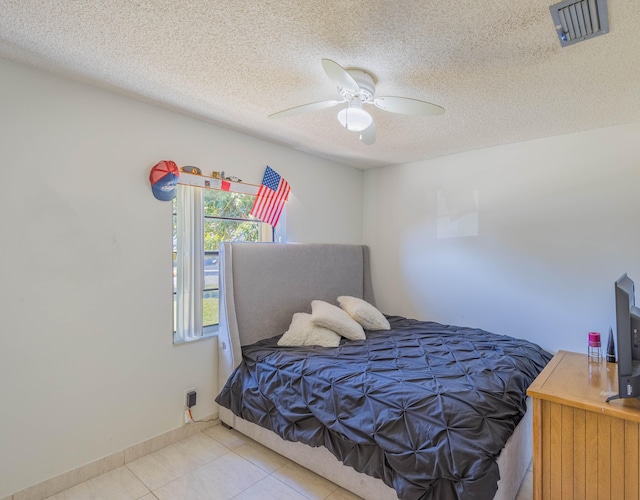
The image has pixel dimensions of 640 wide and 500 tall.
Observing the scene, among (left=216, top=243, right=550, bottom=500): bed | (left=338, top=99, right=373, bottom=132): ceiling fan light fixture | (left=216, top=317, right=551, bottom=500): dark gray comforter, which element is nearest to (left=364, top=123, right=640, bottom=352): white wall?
(left=216, top=243, right=550, bottom=500): bed

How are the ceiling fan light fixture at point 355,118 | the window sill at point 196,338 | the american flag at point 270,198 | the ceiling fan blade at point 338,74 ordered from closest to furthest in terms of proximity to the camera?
the ceiling fan blade at point 338,74
the ceiling fan light fixture at point 355,118
the window sill at point 196,338
the american flag at point 270,198

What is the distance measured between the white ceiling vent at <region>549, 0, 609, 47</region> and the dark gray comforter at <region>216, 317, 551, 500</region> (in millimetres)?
1737

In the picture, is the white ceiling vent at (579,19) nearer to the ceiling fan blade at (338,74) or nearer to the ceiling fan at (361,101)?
the ceiling fan at (361,101)

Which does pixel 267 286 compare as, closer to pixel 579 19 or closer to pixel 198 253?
pixel 198 253

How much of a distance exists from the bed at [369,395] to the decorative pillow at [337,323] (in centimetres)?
9

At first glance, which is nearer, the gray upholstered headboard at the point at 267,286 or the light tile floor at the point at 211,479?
the light tile floor at the point at 211,479

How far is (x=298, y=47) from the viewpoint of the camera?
1.67 metres

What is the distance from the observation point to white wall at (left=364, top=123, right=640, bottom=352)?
2.67m

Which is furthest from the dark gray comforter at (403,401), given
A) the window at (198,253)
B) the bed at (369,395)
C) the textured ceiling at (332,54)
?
the textured ceiling at (332,54)

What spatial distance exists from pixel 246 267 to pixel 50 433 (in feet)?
5.12

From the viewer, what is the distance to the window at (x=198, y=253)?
258cm

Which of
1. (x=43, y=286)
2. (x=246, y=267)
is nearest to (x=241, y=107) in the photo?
(x=246, y=267)

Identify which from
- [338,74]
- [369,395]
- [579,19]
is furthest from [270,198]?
[579,19]

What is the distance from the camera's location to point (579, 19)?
1.42m
